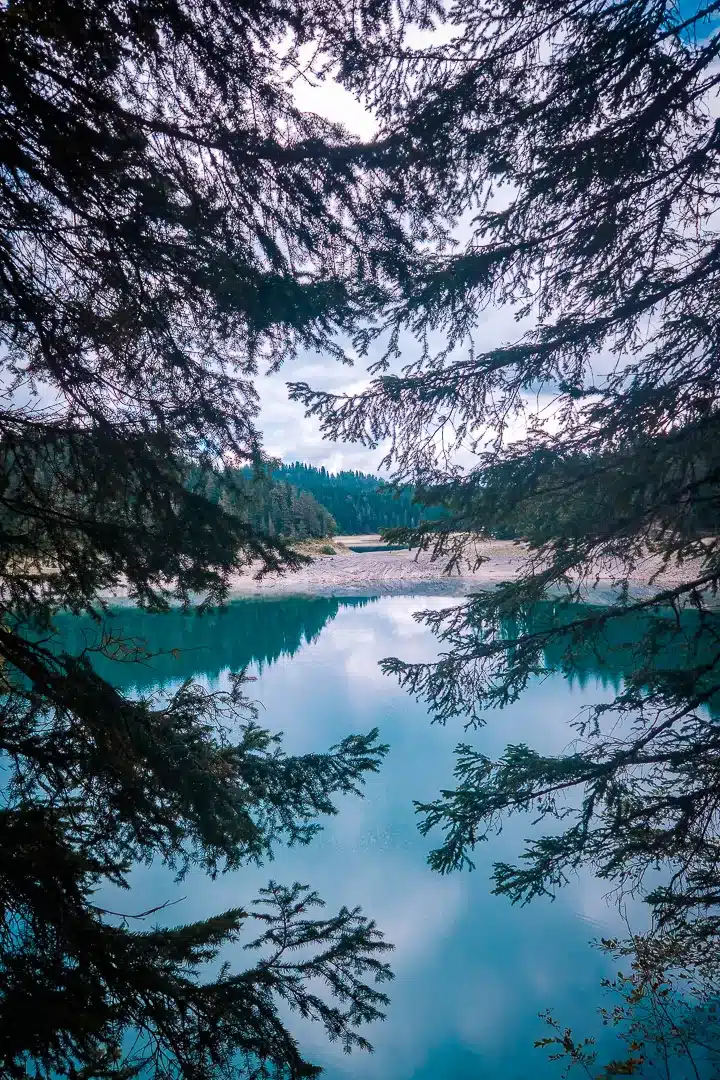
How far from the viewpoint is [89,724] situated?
2355 millimetres

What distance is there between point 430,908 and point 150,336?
27.2ft

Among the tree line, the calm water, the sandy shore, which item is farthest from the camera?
the sandy shore

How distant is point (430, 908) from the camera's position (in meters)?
7.88

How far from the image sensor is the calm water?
6090mm

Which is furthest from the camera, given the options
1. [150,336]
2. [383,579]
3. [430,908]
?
[383,579]

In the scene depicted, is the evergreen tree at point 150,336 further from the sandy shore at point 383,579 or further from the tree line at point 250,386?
the sandy shore at point 383,579

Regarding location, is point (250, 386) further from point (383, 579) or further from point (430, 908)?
point (383, 579)

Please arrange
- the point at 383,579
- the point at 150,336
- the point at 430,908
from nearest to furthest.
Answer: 1. the point at 150,336
2. the point at 430,908
3. the point at 383,579

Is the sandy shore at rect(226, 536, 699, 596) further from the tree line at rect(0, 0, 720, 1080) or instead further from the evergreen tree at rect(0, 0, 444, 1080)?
the evergreen tree at rect(0, 0, 444, 1080)

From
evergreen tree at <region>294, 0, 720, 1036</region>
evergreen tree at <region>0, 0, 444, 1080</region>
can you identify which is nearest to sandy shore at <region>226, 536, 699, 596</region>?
evergreen tree at <region>294, 0, 720, 1036</region>

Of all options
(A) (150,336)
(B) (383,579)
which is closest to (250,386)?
(A) (150,336)

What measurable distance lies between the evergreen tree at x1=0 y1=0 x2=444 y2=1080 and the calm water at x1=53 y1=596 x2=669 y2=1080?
1.67 feet

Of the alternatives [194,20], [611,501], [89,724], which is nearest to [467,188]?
[194,20]

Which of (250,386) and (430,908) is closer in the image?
(250,386)
